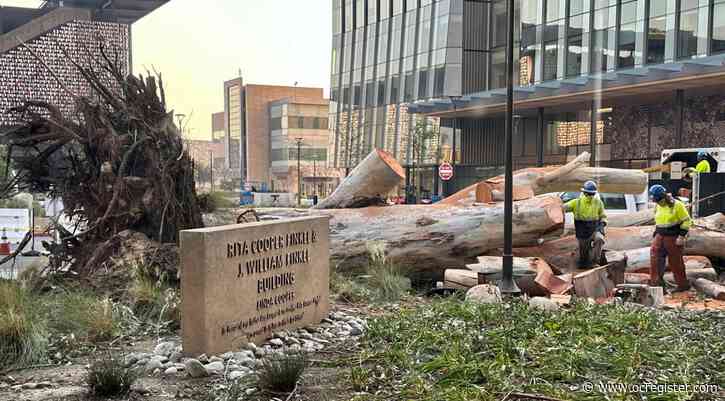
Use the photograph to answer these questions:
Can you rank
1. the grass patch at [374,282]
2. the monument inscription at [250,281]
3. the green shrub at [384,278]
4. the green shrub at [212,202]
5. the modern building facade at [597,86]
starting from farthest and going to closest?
the modern building facade at [597,86]
the green shrub at [212,202]
the green shrub at [384,278]
the grass patch at [374,282]
the monument inscription at [250,281]

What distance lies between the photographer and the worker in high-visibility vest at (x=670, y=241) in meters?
11.7

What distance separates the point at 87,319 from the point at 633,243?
10.4 meters

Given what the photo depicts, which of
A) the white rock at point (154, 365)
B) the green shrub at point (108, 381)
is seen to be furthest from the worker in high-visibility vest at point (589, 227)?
the green shrub at point (108, 381)

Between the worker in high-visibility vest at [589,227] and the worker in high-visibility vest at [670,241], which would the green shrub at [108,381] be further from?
the worker in high-visibility vest at [670,241]

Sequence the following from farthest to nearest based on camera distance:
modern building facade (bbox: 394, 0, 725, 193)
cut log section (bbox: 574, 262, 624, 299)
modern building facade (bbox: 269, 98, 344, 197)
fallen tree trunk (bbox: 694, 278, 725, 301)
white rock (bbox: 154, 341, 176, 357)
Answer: modern building facade (bbox: 269, 98, 344, 197), modern building facade (bbox: 394, 0, 725, 193), fallen tree trunk (bbox: 694, 278, 725, 301), cut log section (bbox: 574, 262, 624, 299), white rock (bbox: 154, 341, 176, 357)

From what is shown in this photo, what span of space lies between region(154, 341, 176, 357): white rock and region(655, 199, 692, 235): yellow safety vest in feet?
29.2

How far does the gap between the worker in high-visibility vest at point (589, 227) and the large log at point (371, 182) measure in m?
3.43

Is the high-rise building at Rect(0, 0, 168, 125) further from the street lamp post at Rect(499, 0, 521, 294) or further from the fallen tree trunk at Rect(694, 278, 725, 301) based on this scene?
the fallen tree trunk at Rect(694, 278, 725, 301)

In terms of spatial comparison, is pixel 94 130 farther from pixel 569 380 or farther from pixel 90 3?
pixel 90 3

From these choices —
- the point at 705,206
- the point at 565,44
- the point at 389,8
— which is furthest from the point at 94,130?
the point at 389,8

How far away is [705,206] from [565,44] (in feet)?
83.7

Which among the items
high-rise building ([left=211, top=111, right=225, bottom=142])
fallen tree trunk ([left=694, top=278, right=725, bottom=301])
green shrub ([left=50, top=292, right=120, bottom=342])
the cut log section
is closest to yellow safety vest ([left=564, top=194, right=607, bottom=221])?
the cut log section

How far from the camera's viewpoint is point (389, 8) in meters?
53.6

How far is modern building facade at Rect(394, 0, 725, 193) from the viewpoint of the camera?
31453mm
